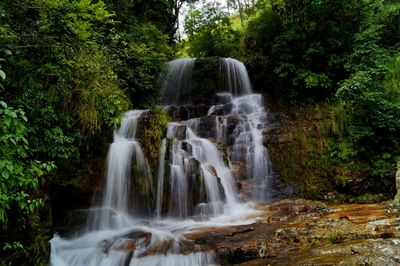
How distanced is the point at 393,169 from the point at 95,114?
23.3 ft

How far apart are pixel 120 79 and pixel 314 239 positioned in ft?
19.3

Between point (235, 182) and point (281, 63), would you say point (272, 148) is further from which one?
point (281, 63)

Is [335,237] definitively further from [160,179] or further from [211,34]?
[211,34]

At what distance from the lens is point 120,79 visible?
834 cm

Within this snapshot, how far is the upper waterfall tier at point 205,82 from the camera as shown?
13.3 meters

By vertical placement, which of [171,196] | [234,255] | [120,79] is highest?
[120,79]

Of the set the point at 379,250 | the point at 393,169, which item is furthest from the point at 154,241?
the point at 393,169

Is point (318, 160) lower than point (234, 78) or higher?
lower

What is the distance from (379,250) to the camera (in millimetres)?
3930

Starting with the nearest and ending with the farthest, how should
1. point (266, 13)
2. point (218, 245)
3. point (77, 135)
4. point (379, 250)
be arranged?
1. point (379, 250)
2. point (218, 245)
3. point (77, 135)
4. point (266, 13)

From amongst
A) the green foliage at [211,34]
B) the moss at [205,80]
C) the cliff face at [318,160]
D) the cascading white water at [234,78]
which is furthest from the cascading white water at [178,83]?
the cliff face at [318,160]

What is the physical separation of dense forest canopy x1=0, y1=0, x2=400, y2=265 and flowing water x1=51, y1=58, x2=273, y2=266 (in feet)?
2.40

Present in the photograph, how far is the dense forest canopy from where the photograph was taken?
450cm

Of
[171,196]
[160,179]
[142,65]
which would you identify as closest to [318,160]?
[171,196]
